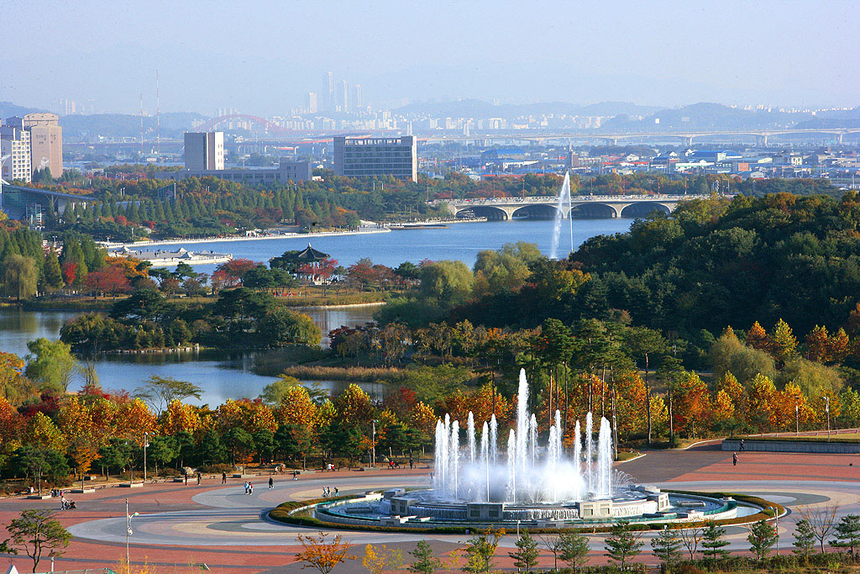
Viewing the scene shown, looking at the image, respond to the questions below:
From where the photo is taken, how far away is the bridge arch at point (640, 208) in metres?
110

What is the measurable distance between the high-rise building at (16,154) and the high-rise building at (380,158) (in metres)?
43.9

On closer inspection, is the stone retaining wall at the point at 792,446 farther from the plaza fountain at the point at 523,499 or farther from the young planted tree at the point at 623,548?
the young planted tree at the point at 623,548

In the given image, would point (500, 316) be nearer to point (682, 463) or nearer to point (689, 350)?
point (689, 350)

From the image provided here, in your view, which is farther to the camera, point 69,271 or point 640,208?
point 640,208

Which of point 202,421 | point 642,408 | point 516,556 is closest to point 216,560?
point 516,556

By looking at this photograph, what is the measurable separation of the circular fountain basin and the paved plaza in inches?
31.6

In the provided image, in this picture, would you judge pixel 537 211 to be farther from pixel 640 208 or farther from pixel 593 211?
pixel 640 208

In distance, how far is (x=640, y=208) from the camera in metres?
114

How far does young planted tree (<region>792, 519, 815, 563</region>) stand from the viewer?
17797 millimetres

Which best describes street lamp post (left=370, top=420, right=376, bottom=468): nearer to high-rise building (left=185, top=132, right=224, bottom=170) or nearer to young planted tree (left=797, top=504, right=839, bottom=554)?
young planted tree (left=797, top=504, right=839, bottom=554)

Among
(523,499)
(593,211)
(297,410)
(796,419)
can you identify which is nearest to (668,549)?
(523,499)

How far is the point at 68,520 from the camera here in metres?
22.2

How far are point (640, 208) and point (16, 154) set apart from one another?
89.0 meters

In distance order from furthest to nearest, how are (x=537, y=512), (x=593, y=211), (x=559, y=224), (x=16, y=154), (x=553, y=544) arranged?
1. (x=16, y=154)
2. (x=593, y=211)
3. (x=559, y=224)
4. (x=537, y=512)
5. (x=553, y=544)
